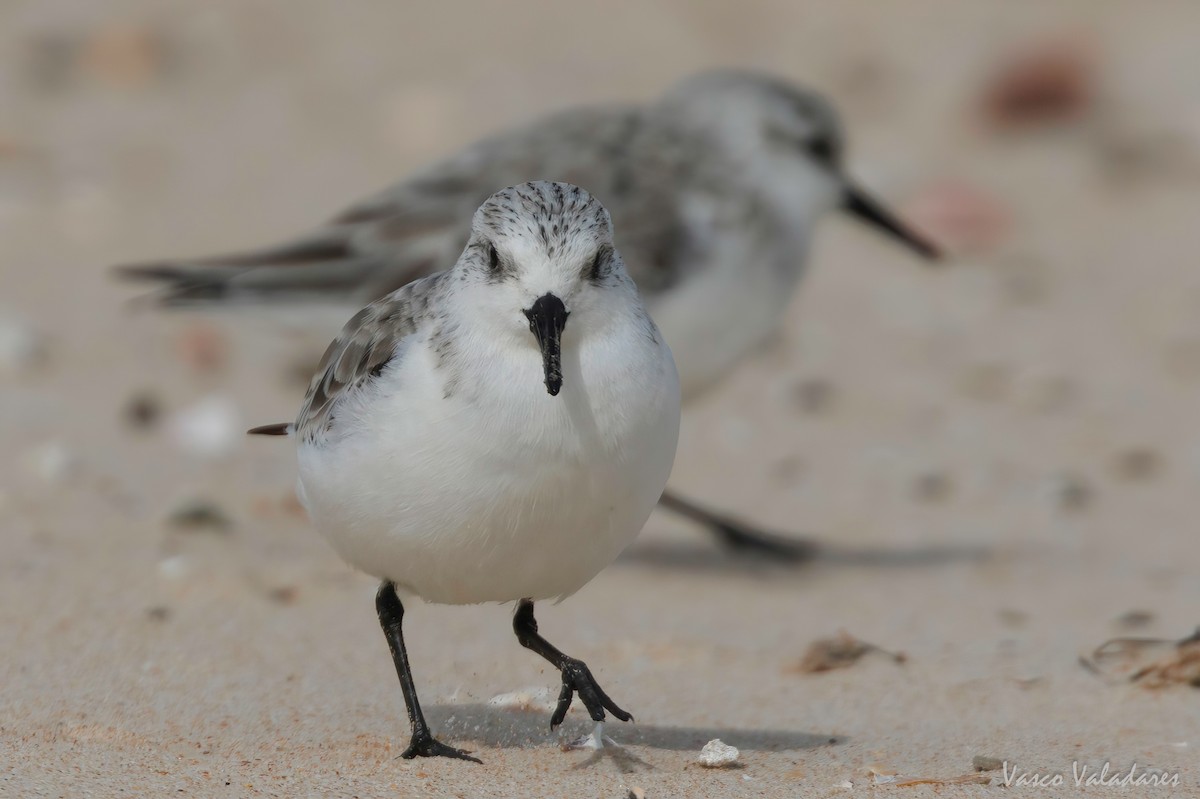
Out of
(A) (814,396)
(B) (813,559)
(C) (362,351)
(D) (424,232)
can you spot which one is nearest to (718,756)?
(C) (362,351)

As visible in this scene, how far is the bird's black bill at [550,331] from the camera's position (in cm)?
305

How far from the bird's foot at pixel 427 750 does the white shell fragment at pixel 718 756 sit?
0.45 metres

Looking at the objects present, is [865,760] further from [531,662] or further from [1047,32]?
[1047,32]

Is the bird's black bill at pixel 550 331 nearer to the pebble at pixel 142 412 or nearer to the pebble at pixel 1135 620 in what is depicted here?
the pebble at pixel 1135 620

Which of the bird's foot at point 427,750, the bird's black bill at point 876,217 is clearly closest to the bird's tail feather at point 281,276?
the bird's black bill at point 876,217

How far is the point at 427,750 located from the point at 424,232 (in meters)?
2.69

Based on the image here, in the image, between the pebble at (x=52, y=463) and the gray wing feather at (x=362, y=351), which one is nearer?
the gray wing feather at (x=362, y=351)

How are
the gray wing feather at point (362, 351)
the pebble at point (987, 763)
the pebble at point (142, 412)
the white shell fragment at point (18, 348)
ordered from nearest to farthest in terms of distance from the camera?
1. the pebble at point (987, 763)
2. the gray wing feather at point (362, 351)
3. the pebble at point (142, 412)
4. the white shell fragment at point (18, 348)

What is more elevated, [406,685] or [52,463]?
[406,685]

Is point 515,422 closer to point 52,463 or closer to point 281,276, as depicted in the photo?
point 281,276

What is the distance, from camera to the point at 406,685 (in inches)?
142

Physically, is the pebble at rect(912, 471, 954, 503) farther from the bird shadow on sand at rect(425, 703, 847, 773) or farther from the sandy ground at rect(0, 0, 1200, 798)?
the bird shadow on sand at rect(425, 703, 847, 773)

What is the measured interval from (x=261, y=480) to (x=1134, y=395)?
370 cm

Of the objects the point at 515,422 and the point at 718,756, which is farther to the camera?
the point at 718,756
